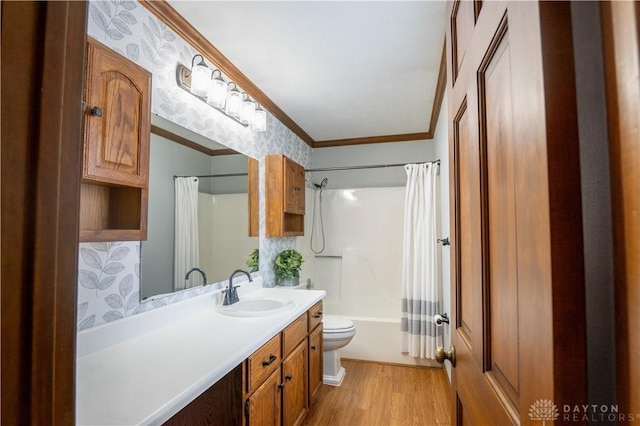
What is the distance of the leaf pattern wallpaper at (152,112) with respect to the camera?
1.15 meters

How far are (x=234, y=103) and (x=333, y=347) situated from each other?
6.83 ft

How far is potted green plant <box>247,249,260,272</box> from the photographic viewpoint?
2256mm

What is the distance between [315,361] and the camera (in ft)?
7.11

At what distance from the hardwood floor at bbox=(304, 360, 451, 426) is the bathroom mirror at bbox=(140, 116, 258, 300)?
1.24 meters

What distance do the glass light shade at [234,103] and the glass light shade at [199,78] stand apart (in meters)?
0.27

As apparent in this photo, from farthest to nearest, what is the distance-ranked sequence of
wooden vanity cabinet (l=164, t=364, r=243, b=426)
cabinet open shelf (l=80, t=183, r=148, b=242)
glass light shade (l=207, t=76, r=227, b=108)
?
glass light shade (l=207, t=76, r=227, b=108) → wooden vanity cabinet (l=164, t=364, r=243, b=426) → cabinet open shelf (l=80, t=183, r=148, b=242)

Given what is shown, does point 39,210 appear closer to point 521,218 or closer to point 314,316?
point 521,218

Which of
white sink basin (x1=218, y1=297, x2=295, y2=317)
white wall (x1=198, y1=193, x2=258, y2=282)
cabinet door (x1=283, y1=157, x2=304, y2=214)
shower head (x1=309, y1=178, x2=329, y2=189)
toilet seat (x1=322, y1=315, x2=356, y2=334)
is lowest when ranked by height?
toilet seat (x1=322, y1=315, x2=356, y2=334)

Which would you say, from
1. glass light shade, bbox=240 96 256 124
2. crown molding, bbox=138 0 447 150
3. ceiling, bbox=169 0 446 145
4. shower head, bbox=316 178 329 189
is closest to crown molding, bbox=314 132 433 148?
crown molding, bbox=138 0 447 150

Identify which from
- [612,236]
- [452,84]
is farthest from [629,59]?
[452,84]

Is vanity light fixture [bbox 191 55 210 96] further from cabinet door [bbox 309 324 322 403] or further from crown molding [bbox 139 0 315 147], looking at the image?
cabinet door [bbox 309 324 322 403]

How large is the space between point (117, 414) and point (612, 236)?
1.09 meters

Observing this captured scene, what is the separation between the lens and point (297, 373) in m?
1.84

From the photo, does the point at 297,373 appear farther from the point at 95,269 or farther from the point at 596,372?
the point at 596,372
